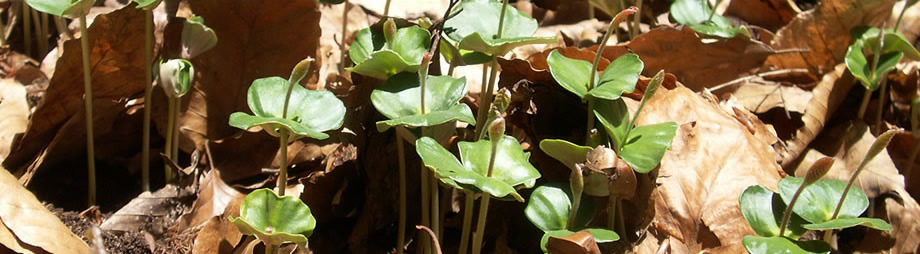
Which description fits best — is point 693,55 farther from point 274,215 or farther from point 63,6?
point 63,6

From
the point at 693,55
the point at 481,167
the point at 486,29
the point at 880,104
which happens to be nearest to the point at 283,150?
the point at 481,167

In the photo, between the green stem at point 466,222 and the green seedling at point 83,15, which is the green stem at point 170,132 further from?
the green stem at point 466,222

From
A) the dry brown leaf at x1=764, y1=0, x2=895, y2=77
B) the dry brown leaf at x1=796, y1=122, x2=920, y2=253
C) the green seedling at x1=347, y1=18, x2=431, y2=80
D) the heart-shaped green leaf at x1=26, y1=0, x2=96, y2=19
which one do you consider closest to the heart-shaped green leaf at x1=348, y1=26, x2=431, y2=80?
the green seedling at x1=347, y1=18, x2=431, y2=80

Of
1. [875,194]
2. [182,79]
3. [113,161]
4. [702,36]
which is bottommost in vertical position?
[875,194]

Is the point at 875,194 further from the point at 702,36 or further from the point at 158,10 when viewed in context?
the point at 158,10

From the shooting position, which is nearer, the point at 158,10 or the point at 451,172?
the point at 451,172

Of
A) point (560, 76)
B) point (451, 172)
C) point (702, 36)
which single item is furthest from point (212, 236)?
point (702, 36)
